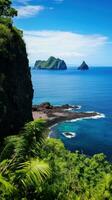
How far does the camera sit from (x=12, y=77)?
204ft

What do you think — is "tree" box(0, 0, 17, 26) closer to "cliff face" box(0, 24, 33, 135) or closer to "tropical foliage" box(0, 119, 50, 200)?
"cliff face" box(0, 24, 33, 135)

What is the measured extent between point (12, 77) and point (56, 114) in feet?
186

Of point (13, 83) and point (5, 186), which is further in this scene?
point (13, 83)

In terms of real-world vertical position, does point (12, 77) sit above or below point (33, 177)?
above

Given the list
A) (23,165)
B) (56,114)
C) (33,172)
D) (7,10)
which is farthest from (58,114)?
(33,172)

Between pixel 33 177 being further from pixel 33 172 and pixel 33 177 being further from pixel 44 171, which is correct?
pixel 44 171

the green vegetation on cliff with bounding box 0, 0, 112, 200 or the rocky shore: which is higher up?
the green vegetation on cliff with bounding box 0, 0, 112, 200

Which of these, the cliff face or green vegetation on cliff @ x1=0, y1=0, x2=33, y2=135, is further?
green vegetation on cliff @ x1=0, y1=0, x2=33, y2=135

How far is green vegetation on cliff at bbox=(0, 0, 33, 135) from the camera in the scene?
56562mm

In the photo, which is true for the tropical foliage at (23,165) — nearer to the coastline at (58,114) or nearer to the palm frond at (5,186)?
the palm frond at (5,186)

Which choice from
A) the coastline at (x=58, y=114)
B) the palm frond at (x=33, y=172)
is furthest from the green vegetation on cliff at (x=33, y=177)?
the coastline at (x=58, y=114)

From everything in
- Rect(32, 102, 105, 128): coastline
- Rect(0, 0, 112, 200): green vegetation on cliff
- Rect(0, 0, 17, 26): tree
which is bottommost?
Rect(32, 102, 105, 128): coastline

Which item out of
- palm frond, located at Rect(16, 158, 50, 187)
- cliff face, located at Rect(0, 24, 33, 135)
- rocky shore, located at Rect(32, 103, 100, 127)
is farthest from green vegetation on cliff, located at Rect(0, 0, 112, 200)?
rocky shore, located at Rect(32, 103, 100, 127)

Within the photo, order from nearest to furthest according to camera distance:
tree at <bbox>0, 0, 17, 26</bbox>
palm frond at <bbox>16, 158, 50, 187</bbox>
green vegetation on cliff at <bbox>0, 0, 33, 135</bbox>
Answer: palm frond at <bbox>16, 158, 50, 187</bbox>
green vegetation on cliff at <bbox>0, 0, 33, 135</bbox>
tree at <bbox>0, 0, 17, 26</bbox>
